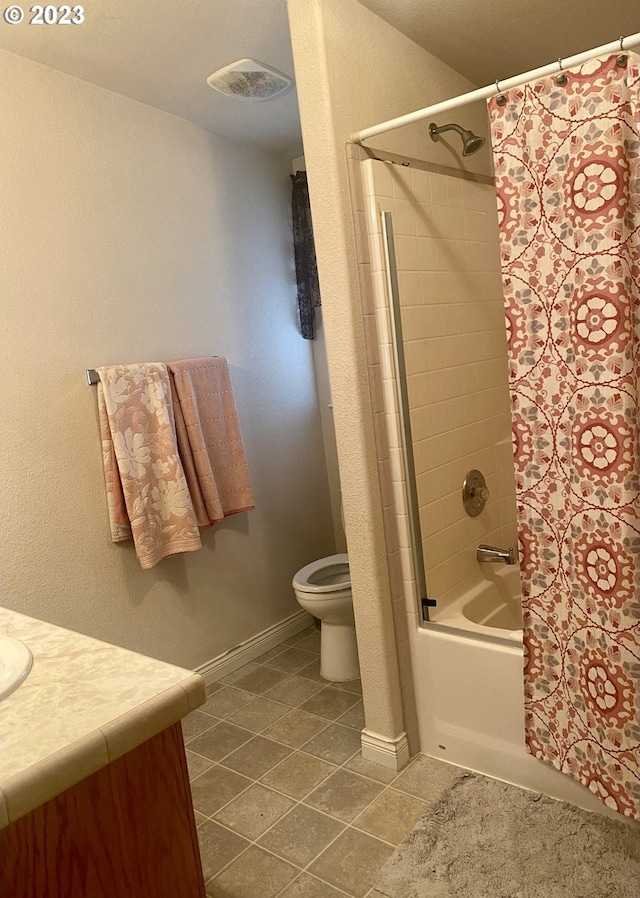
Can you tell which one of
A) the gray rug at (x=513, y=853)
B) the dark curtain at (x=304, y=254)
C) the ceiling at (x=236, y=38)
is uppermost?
the ceiling at (x=236, y=38)

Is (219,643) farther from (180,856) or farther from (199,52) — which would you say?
(199,52)

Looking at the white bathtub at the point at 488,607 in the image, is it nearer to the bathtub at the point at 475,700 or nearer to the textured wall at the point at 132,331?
the bathtub at the point at 475,700

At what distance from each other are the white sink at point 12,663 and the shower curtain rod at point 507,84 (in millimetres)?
1571

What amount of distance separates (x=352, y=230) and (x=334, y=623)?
1581 mm

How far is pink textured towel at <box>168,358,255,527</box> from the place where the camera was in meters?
2.55

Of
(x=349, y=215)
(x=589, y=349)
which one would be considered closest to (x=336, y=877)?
(x=589, y=349)

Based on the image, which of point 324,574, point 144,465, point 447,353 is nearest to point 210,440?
point 144,465

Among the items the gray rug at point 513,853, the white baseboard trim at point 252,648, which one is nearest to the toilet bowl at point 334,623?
the white baseboard trim at point 252,648

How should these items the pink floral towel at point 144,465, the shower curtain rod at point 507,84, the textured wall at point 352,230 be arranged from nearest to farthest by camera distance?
the shower curtain rod at point 507,84
the textured wall at point 352,230
the pink floral towel at point 144,465

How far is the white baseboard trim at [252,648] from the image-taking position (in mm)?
2805

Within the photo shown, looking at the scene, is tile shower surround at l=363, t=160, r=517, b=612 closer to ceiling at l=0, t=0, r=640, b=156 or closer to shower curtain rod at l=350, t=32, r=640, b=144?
shower curtain rod at l=350, t=32, r=640, b=144

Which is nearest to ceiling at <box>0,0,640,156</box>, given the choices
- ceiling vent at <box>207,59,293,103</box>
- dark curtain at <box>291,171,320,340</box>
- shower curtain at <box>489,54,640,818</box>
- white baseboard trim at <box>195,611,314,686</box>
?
ceiling vent at <box>207,59,293,103</box>

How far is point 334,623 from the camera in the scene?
8.93ft

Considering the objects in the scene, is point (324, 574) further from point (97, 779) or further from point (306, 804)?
point (97, 779)
